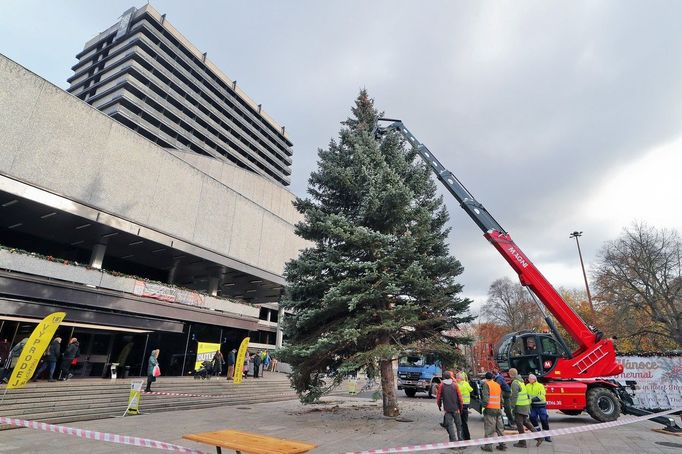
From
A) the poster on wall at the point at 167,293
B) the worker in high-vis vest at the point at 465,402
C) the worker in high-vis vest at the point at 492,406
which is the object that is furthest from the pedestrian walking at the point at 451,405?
the poster on wall at the point at 167,293

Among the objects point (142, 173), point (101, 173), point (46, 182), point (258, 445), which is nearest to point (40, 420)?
point (258, 445)

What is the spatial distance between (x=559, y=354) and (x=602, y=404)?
69.7 inches

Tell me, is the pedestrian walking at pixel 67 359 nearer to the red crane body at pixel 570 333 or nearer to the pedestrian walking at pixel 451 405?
the pedestrian walking at pixel 451 405

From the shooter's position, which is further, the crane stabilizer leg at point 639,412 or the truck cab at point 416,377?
the truck cab at point 416,377

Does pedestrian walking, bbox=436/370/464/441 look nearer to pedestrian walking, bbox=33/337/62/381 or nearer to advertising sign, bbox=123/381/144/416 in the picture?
advertising sign, bbox=123/381/144/416

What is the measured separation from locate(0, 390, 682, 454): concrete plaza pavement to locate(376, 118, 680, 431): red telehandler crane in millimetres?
819

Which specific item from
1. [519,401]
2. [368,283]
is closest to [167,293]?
[368,283]

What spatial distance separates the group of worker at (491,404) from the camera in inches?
321

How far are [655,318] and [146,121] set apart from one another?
70611 millimetres

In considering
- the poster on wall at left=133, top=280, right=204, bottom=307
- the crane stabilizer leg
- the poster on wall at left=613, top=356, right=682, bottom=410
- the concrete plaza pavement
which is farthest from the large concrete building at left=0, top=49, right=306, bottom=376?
the poster on wall at left=613, top=356, right=682, bottom=410

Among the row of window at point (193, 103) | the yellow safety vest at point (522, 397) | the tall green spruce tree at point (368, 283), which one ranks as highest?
the row of window at point (193, 103)

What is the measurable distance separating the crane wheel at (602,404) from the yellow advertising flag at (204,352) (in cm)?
1986

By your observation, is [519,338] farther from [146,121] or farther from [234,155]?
[234,155]

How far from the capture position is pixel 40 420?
977 centimetres
